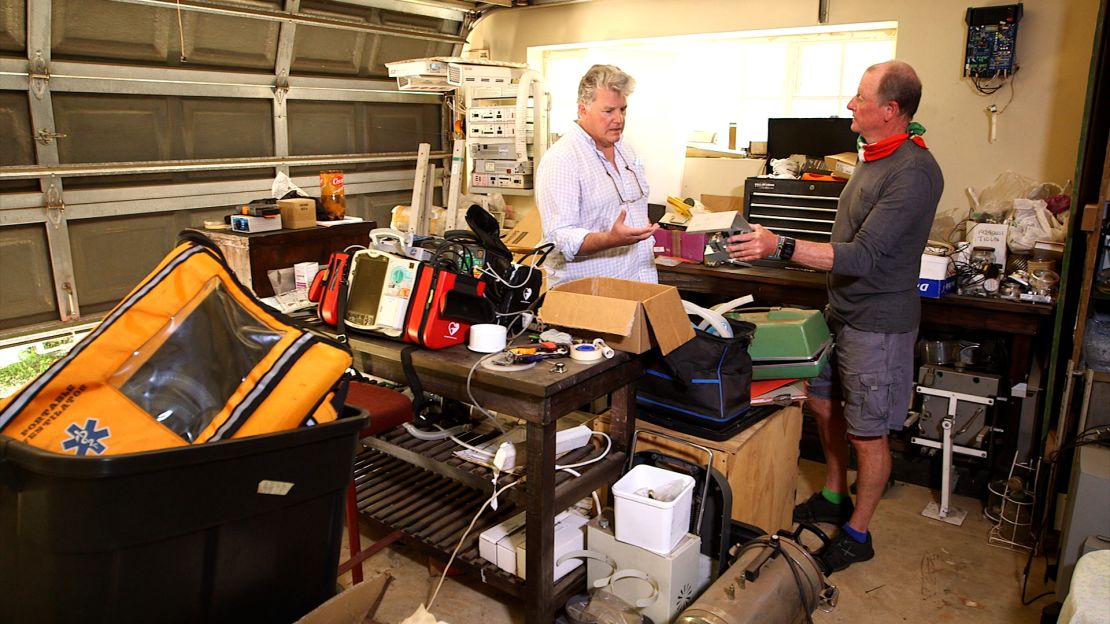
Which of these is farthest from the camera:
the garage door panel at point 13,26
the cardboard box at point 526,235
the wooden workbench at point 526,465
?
the cardboard box at point 526,235

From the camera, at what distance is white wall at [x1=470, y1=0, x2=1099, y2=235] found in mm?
3594

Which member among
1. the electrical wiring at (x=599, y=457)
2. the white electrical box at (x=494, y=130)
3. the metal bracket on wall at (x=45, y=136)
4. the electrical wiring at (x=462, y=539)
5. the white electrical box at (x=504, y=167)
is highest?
the white electrical box at (x=494, y=130)

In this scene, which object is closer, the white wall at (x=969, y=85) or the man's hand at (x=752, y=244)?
the man's hand at (x=752, y=244)

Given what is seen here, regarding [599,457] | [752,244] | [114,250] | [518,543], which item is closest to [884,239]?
[752,244]

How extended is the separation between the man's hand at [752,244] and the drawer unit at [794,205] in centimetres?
137

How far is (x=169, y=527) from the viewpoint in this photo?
3.27 ft

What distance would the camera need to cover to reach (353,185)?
553 centimetres

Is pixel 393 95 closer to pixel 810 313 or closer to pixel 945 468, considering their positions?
pixel 810 313

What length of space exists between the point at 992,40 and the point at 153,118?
175 inches

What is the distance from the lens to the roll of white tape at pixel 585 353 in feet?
7.16

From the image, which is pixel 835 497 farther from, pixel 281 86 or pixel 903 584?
pixel 281 86

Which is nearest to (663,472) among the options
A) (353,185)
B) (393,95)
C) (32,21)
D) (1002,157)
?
(1002,157)

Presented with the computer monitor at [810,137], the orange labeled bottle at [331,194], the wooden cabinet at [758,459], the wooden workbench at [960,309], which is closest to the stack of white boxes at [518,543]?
the wooden cabinet at [758,459]

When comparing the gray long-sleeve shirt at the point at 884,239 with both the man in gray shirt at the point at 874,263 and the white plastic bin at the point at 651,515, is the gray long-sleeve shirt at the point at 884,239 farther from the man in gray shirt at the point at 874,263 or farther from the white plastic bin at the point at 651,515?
the white plastic bin at the point at 651,515
